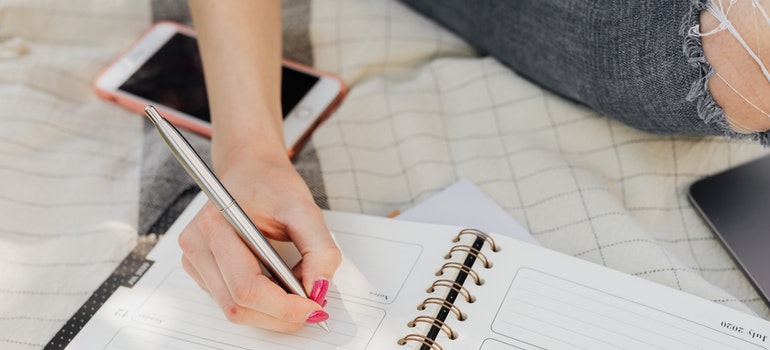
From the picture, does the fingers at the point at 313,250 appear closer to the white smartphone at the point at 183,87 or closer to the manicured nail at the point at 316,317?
the manicured nail at the point at 316,317

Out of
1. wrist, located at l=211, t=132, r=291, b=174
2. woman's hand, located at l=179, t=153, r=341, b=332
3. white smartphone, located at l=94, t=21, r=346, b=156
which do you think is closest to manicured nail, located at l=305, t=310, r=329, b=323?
woman's hand, located at l=179, t=153, r=341, b=332

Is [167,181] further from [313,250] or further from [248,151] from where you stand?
[313,250]

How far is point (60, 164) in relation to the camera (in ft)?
2.75

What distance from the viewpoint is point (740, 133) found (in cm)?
69

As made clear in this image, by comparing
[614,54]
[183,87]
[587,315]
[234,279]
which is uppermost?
[614,54]

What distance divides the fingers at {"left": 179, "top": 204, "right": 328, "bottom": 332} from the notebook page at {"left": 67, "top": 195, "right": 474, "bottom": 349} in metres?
0.03

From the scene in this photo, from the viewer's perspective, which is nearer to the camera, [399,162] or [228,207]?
[228,207]

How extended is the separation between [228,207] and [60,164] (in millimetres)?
354

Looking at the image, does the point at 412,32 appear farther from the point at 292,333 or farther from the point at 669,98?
the point at 292,333

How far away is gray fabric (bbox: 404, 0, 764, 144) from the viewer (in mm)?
678

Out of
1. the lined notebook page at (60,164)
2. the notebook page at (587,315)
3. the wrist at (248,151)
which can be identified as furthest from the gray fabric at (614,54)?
the lined notebook page at (60,164)

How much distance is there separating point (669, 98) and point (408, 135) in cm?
28

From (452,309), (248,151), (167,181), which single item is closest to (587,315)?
(452,309)

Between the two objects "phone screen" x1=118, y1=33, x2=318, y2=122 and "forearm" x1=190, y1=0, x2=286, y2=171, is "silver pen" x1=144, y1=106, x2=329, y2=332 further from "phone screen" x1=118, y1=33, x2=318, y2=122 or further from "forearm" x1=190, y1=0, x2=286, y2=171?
"phone screen" x1=118, y1=33, x2=318, y2=122
